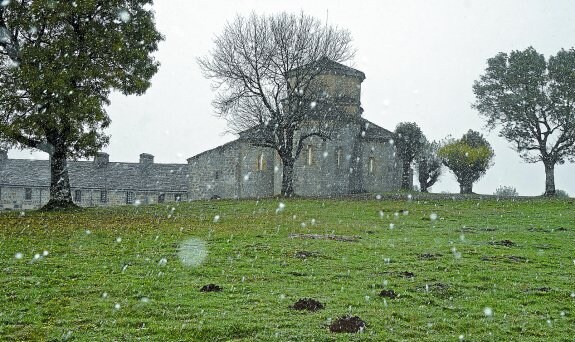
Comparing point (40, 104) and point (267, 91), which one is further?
point (267, 91)

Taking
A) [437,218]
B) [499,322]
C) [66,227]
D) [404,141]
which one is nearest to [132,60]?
[66,227]

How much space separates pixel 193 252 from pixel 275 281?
4.68 metres

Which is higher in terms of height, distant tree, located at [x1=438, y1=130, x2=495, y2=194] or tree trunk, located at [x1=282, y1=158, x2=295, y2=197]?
distant tree, located at [x1=438, y1=130, x2=495, y2=194]

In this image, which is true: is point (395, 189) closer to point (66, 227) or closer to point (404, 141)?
point (404, 141)

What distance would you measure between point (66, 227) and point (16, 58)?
11904mm

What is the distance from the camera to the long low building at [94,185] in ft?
242

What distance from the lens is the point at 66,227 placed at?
2292 cm

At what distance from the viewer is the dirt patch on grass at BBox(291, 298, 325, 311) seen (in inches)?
412

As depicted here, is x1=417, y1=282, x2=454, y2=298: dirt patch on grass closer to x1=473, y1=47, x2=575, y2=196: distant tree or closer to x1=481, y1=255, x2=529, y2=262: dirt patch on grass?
x1=481, y1=255, x2=529, y2=262: dirt patch on grass

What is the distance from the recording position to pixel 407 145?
70.1 metres

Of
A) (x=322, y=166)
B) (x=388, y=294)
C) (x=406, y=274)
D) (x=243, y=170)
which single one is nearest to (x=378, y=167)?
(x=322, y=166)

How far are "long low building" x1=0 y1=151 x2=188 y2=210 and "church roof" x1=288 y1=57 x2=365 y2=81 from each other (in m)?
30.7

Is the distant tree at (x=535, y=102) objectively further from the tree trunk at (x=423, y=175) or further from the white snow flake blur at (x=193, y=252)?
the white snow flake blur at (x=193, y=252)

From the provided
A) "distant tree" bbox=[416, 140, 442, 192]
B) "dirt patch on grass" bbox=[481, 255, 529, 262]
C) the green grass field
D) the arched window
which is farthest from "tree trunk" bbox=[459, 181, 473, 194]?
"dirt patch on grass" bbox=[481, 255, 529, 262]
